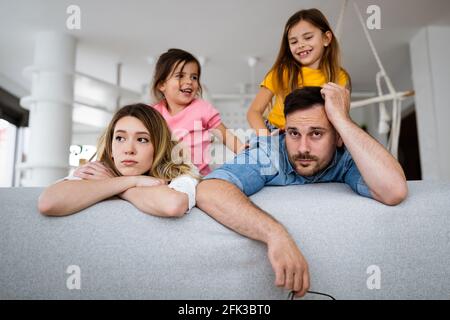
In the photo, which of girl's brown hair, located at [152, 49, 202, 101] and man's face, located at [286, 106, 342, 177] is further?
girl's brown hair, located at [152, 49, 202, 101]

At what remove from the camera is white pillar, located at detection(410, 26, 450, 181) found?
2828mm

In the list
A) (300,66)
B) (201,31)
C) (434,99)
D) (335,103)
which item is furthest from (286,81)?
(434,99)

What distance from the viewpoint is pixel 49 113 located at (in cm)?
282

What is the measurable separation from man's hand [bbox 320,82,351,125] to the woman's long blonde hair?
38 centimetres

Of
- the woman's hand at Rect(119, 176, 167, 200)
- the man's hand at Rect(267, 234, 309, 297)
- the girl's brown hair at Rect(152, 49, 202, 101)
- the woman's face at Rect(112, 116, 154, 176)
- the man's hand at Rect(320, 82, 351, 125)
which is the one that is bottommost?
the man's hand at Rect(267, 234, 309, 297)

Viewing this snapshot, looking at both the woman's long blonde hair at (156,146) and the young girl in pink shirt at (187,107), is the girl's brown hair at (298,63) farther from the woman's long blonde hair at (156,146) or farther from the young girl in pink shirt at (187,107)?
the woman's long blonde hair at (156,146)

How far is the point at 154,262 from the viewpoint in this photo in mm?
810

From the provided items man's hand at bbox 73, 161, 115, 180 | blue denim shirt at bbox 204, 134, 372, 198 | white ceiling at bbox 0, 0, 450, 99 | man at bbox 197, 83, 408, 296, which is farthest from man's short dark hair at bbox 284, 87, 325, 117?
white ceiling at bbox 0, 0, 450, 99

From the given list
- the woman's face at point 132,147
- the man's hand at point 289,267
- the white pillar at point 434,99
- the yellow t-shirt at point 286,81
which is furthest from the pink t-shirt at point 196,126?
the white pillar at point 434,99

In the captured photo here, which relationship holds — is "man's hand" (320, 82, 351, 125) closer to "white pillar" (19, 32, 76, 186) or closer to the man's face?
the man's face

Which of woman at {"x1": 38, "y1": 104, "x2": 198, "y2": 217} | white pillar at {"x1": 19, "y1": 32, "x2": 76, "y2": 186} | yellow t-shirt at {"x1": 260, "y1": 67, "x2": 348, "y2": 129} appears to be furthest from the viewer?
white pillar at {"x1": 19, "y1": 32, "x2": 76, "y2": 186}

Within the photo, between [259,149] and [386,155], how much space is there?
316 millimetres
